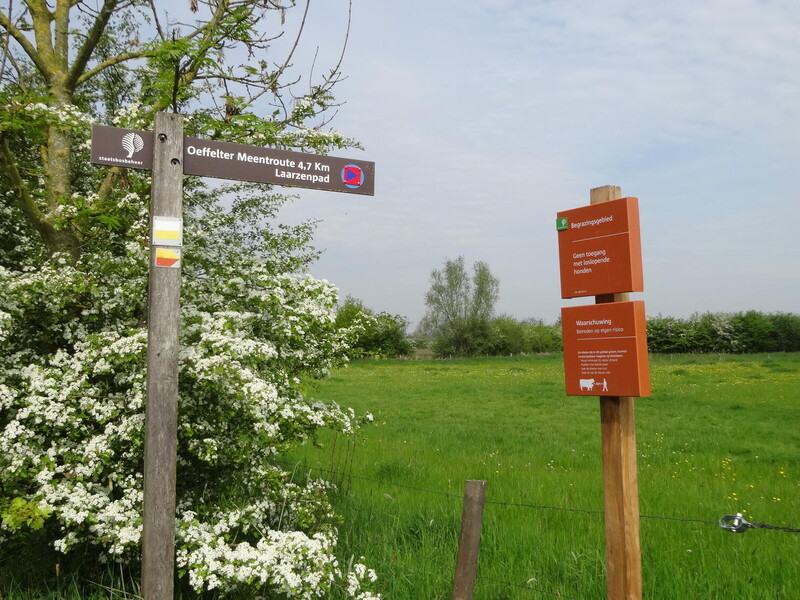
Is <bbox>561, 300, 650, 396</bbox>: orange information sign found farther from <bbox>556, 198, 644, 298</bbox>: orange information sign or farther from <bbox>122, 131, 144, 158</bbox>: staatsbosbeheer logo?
<bbox>122, 131, 144, 158</bbox>: staatsbosbeheer logo

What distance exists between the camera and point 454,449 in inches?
522

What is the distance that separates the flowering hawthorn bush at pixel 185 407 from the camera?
468cm

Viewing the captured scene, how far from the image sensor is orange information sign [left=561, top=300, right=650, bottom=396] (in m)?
4.08

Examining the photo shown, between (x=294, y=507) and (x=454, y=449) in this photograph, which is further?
(x=454, y=449)

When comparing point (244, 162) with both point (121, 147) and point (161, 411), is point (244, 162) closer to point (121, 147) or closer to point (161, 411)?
point (121, 147)

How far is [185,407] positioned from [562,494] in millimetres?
5427

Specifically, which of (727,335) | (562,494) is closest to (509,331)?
(727,335)

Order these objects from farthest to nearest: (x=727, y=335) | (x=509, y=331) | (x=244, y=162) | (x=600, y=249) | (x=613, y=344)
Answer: (x=509, y=331), (x=727, y=335), (x=244, y=162), (x=600, y=249), (x=613, y=344)

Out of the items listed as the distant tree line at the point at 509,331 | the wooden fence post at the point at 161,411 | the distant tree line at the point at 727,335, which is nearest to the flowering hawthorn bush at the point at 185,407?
the wooden fence post at the point at 161,411

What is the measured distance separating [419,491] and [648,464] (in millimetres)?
5135

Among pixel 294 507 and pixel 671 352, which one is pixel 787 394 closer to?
pixel 294 507

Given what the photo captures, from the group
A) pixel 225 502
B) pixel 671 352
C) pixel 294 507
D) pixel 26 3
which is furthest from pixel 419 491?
pixel 671 352

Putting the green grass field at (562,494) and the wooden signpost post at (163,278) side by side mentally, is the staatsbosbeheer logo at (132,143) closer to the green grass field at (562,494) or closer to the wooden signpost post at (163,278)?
the wooden signpost post at (163,278)

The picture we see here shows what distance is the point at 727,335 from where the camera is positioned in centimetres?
5281
